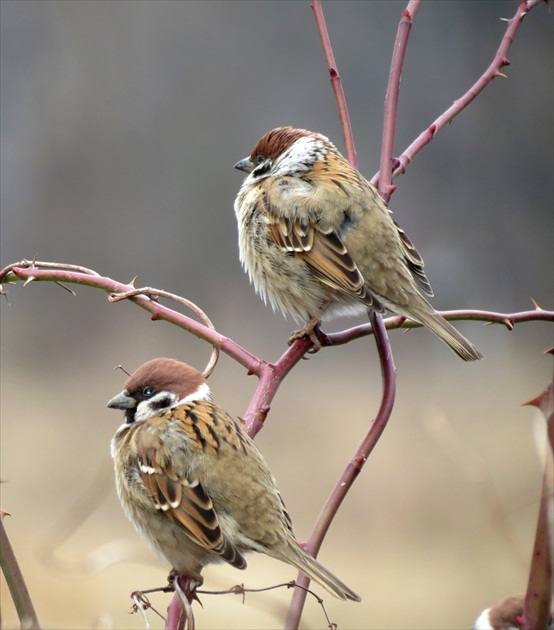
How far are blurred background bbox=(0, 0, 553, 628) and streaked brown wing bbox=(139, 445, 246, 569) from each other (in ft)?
17.4

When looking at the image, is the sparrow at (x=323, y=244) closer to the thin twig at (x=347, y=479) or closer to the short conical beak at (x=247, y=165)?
the short conical beak at (x=247, y=165)

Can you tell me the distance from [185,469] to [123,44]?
273 inches

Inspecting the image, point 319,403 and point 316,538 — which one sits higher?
point 319,403

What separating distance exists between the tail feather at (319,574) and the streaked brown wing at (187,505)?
17cm

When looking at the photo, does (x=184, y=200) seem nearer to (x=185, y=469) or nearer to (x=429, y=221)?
(x=429, y=221)

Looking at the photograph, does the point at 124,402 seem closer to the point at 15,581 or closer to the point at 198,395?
the point at 198,395

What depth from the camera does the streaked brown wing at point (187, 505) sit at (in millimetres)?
1967

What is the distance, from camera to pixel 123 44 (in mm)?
8352

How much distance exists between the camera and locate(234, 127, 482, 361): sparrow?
277cm

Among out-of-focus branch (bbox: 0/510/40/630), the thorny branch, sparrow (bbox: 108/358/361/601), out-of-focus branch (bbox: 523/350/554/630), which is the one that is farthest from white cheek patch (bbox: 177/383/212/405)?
out-of-focus branch (bbox: 523/350/554/630)

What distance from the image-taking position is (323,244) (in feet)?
9.37

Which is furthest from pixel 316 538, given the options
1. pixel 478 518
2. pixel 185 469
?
Answer: pixel 478 518

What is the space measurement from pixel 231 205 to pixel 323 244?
18.0 ft

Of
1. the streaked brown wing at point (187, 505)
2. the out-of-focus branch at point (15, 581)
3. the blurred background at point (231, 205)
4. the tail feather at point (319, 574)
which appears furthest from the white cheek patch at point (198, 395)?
the blurred background at point (231, 205)
